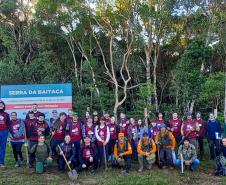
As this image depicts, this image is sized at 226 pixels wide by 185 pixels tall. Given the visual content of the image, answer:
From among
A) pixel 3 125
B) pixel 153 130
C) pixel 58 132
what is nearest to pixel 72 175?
pixel 58 132

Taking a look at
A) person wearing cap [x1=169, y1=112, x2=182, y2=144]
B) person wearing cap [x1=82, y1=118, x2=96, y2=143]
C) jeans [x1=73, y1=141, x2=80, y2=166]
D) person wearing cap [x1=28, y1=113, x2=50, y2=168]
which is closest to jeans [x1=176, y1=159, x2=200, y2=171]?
person wearing cap [x1=169, y1=112, x2=182, y2=144]

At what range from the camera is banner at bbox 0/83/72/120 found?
48.6 ft

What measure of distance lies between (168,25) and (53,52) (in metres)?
7.89

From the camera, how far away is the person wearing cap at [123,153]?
36.9ft

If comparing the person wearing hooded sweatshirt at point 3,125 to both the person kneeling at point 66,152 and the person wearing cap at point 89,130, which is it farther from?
the person wearing cap at point 89,130

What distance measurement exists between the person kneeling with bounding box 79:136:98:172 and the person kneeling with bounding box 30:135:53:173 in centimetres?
94

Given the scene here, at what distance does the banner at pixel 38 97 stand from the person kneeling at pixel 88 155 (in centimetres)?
373

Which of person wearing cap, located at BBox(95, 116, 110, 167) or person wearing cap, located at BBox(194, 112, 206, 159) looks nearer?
person wearing cap, located at BBox(95, 116, 110, 167)

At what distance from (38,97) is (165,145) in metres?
5.92

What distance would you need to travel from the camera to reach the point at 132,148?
1198 centimetres

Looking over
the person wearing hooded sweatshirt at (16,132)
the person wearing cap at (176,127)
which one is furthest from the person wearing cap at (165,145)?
the person wearing hooded sweatshirt at (16,132)

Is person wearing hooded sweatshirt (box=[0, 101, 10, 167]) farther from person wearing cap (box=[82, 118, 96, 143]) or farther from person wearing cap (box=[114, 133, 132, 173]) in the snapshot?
person wearing cap (box=[114, 133, 132, 173])

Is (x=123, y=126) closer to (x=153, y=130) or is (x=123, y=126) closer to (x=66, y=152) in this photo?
(x=153, y=130)

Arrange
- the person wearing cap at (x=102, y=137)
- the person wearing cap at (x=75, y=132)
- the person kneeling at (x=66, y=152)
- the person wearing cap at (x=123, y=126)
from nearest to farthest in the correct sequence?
the person kneeling at (x=66, y=152)
the person wearing cap at (x=75, y=132)
the person wearing cap at (x=102, y=137)
the person wearing cap at (x=123, y=126)
